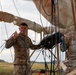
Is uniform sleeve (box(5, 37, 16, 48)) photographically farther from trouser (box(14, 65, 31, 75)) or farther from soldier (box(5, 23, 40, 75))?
trouser (box(14, 65, 31, 75))

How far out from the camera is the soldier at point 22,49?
632 centimetres

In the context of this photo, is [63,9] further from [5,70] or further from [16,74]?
[5,70]

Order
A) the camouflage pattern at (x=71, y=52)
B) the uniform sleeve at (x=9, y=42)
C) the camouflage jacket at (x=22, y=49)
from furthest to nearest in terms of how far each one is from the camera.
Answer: the camouflage pattern at (x=71, y=52), the camouflage jacket at (x=22, y=49), the uniform sleeve at (x=9, y=42)

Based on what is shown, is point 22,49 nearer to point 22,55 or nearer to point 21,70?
point 22,55

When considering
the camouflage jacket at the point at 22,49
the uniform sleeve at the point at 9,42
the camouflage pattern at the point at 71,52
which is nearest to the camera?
the uniform sleeve at the point at 9,42

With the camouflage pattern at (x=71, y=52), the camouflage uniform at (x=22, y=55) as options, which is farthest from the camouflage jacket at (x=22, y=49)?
the camouflage pattern at (x=71, y=52)

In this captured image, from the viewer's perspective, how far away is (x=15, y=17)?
10016 millimetres

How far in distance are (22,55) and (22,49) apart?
4.6 inches

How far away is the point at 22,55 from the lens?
6.49 metres

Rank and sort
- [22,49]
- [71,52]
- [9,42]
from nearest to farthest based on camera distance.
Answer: [9,42] < [22,49] < [71,52]

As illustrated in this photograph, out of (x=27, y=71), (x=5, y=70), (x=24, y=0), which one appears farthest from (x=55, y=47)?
(x=5, y=70)

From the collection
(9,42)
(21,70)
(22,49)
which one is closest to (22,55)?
(22,49)

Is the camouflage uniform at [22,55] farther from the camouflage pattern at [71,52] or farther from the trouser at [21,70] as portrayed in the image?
the camouflage pattern at [71,52]

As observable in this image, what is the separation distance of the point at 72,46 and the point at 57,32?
2.97ft
